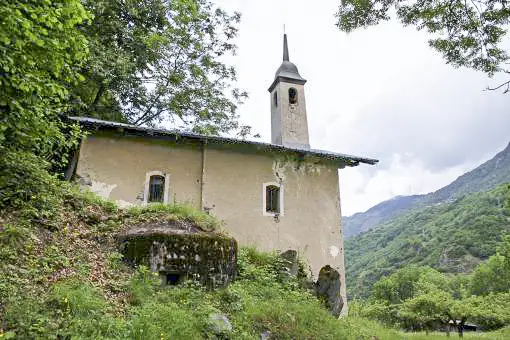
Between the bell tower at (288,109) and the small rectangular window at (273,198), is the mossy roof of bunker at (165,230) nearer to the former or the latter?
the small rectangular window at (273,198)

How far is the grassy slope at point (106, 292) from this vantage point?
5.63 meters

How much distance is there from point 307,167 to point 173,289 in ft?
28.6

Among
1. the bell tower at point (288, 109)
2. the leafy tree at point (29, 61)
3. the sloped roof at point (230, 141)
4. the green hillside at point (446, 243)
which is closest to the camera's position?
the leafy tree at point (29, 61)

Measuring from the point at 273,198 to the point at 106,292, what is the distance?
8.52 metres

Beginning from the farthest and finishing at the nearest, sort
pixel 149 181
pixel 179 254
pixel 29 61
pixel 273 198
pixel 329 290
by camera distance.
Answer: pixel 273 198
pixel 149 181
pixel 329 290
pixel 179 254
pixel 29 61

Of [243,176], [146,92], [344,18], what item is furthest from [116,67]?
[344,18]

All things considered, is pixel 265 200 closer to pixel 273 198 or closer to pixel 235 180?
pixel 273 198

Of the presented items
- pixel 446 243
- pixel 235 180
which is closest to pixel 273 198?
pixel 235 180

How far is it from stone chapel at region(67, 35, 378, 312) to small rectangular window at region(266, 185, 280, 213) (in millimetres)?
36

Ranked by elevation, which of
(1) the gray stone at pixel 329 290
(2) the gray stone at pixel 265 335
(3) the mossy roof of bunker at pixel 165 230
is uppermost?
(3) the mossy roof of bunker at pixel 165 230

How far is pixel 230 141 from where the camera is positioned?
13.9m

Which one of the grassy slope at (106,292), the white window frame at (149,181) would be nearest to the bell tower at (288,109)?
the white window frame at (149,181)

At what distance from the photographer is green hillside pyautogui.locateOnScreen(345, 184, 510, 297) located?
58938 millimetres

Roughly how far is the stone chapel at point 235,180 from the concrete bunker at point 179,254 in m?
4.19
